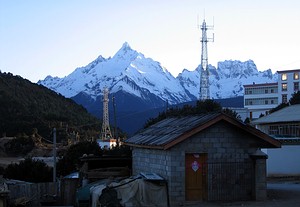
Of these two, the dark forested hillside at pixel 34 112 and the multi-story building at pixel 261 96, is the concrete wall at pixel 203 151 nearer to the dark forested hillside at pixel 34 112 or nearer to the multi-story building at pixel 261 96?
the dark forested hillside at pixel 34 112

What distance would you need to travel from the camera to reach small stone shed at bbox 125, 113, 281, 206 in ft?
76.1

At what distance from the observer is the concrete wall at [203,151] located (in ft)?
76.0

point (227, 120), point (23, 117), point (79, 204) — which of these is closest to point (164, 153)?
point (227, 120)

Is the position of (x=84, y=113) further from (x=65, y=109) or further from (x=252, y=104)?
(x=252, y=104)

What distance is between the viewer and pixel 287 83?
136m

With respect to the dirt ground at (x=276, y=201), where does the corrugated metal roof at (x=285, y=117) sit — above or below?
above

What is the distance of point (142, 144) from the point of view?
26094mm

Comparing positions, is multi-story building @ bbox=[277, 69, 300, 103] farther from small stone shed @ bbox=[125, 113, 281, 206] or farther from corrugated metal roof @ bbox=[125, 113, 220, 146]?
small stone shed @ bbox=[125, 113, 281, 206]

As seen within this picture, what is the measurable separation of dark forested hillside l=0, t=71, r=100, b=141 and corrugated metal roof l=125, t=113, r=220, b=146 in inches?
2901

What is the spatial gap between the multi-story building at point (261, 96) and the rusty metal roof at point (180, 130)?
127 meters

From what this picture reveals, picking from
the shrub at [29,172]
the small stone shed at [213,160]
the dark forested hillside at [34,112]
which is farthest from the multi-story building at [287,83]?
the small stone shed at [213,160]

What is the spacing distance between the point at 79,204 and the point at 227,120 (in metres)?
7.59

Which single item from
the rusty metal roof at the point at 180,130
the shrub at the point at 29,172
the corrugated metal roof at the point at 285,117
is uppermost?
the corrugated metal roof at the point at 285,117

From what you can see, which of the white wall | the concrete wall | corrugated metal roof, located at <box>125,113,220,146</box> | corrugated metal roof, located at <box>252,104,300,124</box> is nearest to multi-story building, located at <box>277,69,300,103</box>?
corrugated metal roof, located at <box>252,104,300,124</box>
